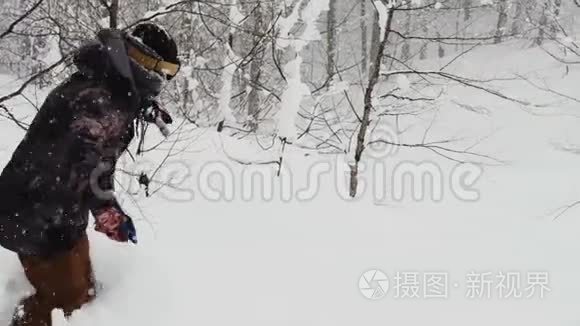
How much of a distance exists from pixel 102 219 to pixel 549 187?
10877 millimetres

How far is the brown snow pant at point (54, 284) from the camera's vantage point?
241 centimetres

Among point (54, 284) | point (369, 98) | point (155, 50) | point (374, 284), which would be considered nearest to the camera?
point (155, 50)

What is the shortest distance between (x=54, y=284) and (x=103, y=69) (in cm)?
97

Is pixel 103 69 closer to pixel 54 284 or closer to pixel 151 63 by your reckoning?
pixel 151 63

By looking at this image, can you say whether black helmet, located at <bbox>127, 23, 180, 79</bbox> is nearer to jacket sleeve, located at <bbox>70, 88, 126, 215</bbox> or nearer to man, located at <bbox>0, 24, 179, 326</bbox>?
man, located at <bbox>0, 24, 179, 326</bbox>

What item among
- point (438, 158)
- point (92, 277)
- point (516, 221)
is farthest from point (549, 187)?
point (92, 277)

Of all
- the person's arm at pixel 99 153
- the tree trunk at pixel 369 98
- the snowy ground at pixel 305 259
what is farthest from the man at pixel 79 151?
the tree trunk at pixel 369 98

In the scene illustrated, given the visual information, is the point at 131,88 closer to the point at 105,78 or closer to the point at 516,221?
the point at 105,78

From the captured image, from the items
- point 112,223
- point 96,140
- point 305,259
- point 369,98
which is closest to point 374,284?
point 305,259

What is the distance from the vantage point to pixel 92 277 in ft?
8.98

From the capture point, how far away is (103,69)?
2.18 meters

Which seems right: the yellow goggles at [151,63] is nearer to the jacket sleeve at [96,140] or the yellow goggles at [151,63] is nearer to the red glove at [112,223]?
the jacket sleeve at [96,140]

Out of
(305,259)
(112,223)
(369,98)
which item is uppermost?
(369,98)

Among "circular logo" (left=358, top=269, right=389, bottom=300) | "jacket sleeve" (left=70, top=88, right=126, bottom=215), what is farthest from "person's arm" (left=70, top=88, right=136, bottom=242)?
"circular logo" (left=358, top=269, right=389, bottom=300)
